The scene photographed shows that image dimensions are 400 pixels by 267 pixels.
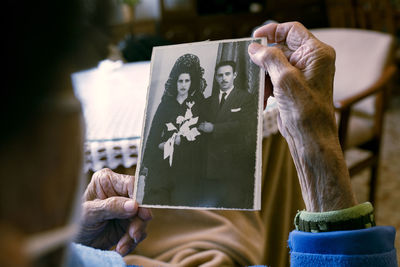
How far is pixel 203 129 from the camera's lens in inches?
20.9

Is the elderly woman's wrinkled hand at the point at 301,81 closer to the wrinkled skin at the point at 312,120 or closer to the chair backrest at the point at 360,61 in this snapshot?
the wrinkled skin at the point at 312,120

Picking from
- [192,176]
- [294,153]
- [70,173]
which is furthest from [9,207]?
[294,153]

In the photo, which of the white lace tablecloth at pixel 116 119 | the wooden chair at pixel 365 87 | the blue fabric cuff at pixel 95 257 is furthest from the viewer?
the wooden chair at pixel 365 87

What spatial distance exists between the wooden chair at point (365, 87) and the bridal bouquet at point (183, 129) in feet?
3.48

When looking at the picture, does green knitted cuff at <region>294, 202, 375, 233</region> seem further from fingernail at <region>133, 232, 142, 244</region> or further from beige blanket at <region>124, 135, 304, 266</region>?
fingernail at <region>133, 232, 142, 244</region>

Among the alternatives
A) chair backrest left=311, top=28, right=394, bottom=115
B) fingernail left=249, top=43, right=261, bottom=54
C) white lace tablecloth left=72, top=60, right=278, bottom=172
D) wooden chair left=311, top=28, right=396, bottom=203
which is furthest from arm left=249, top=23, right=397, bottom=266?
chair backrest left=311, top=28, right=394, bottom=115

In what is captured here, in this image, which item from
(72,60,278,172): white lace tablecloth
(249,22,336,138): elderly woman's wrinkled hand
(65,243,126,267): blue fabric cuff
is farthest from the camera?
(72,60,278,172): white lace tablecloth

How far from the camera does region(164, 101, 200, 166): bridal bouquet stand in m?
0.53

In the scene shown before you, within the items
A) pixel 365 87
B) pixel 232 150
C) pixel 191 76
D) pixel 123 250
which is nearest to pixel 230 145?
pixel 232 150

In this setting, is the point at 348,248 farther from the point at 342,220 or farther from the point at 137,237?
the point at 137,237

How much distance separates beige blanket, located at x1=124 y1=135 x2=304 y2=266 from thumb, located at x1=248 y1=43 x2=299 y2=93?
152 millimetres

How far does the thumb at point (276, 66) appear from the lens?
53 cm

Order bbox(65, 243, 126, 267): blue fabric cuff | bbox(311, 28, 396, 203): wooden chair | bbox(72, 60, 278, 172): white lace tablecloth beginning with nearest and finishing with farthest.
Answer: bbox(65, 243, 126, 267): blue fabric cuff
bbox(72, 60, 278, 172): white lace tablecloth
bbox(311, 28, 396, 203): wooden chair

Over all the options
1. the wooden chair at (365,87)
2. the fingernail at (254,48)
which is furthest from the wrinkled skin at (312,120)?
the wooden chair at (365,87)
